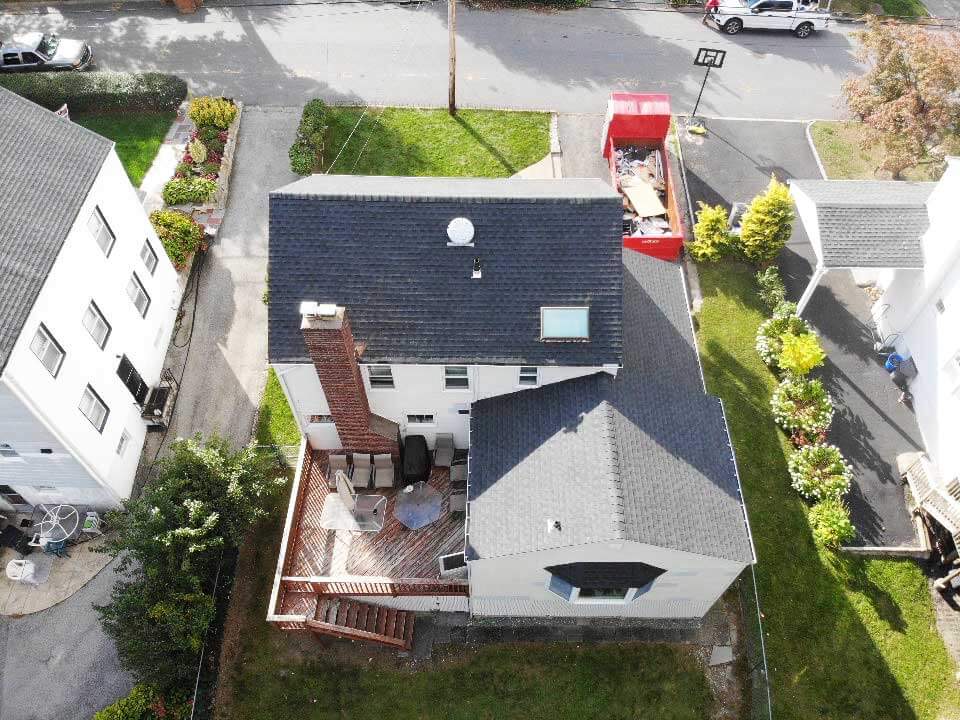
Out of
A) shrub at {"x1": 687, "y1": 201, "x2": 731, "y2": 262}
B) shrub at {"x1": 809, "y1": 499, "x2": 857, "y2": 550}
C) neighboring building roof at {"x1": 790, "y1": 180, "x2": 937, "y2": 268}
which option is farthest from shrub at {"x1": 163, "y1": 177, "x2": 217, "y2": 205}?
shrub at {"x1": 809, "y1": 499, "x2": 857, "y2": 550}

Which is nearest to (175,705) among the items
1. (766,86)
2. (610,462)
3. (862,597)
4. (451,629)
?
(451,629)

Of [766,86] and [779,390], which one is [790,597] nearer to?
[779,390]

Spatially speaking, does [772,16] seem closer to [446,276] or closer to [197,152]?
[446,276]

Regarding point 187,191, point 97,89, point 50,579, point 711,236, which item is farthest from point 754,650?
point 97,89

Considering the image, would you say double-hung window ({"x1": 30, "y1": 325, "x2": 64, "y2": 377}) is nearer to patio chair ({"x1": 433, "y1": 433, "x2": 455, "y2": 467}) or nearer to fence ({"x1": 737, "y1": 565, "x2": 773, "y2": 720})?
patio chair ({"x1": 433, "y1": 433, "x2": 455, "y2": 467})

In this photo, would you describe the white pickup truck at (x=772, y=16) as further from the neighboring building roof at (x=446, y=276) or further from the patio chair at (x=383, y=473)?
the patio chair at (x=383, y=473)
